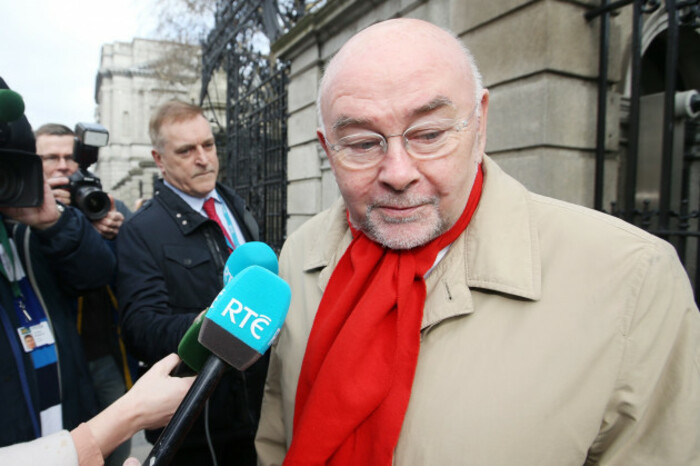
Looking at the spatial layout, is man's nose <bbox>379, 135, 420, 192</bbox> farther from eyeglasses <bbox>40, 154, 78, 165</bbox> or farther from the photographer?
eyeglasses <bbox>40, 154, 78, 165</bbox>

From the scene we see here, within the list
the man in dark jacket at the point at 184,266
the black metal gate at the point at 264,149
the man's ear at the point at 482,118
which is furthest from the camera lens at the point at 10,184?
the black metal gate at the point at 264,149

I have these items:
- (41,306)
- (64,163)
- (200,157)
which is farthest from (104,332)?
(64,163)

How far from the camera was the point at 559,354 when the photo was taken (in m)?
1.16

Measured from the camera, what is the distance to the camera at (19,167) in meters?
1.63

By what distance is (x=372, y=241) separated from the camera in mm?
1459

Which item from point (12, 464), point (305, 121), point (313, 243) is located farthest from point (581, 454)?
point (305, 121)

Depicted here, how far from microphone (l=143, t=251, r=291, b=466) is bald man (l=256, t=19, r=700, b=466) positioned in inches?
11.2

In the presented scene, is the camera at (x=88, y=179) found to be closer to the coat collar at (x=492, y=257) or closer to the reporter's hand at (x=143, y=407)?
the reporter's hand at (x=143, y=407)

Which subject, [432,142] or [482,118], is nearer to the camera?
[432,142]

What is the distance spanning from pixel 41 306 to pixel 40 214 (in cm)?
37

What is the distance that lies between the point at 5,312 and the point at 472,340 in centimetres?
162

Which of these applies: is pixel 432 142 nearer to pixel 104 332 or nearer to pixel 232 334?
pixel 232 334

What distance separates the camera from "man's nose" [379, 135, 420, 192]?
1.31 m

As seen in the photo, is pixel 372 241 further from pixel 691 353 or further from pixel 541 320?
pixel 691 353
